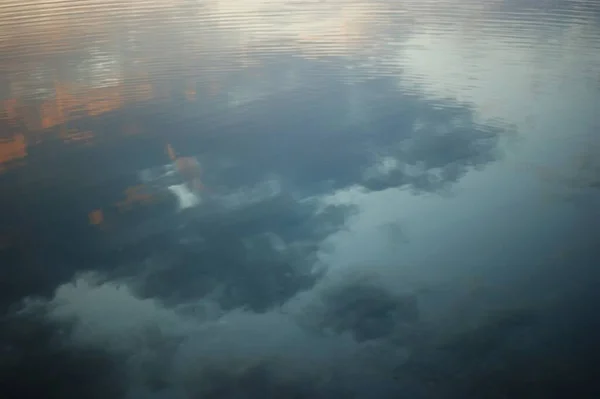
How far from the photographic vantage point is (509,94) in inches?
107

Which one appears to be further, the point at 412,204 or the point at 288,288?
the point at 412,204

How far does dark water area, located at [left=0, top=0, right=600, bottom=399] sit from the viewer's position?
5.30ft

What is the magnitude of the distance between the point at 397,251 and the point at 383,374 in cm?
48

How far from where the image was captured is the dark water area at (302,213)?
1616 millimetres

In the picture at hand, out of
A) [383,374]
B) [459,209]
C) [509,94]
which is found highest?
[509,94]

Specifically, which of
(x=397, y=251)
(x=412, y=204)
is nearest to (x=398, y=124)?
(x=412, y=204)

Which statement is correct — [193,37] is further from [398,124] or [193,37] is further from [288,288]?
[288,288]

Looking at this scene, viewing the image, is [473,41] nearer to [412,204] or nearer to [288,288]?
[412,204]

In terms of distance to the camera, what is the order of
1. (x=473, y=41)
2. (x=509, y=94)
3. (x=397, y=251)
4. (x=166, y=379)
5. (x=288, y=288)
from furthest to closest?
(x=473, y=41) < (x=509, y=94) < (x=397, y=251) < (x=288, y=288) < (x=166, y=379)

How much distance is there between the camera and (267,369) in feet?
5.27

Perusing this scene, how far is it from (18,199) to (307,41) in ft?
5.73

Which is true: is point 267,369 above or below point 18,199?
below

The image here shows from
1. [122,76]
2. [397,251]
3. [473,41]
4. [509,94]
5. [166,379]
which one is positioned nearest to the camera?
[166,379]

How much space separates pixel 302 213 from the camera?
2.12 metres
